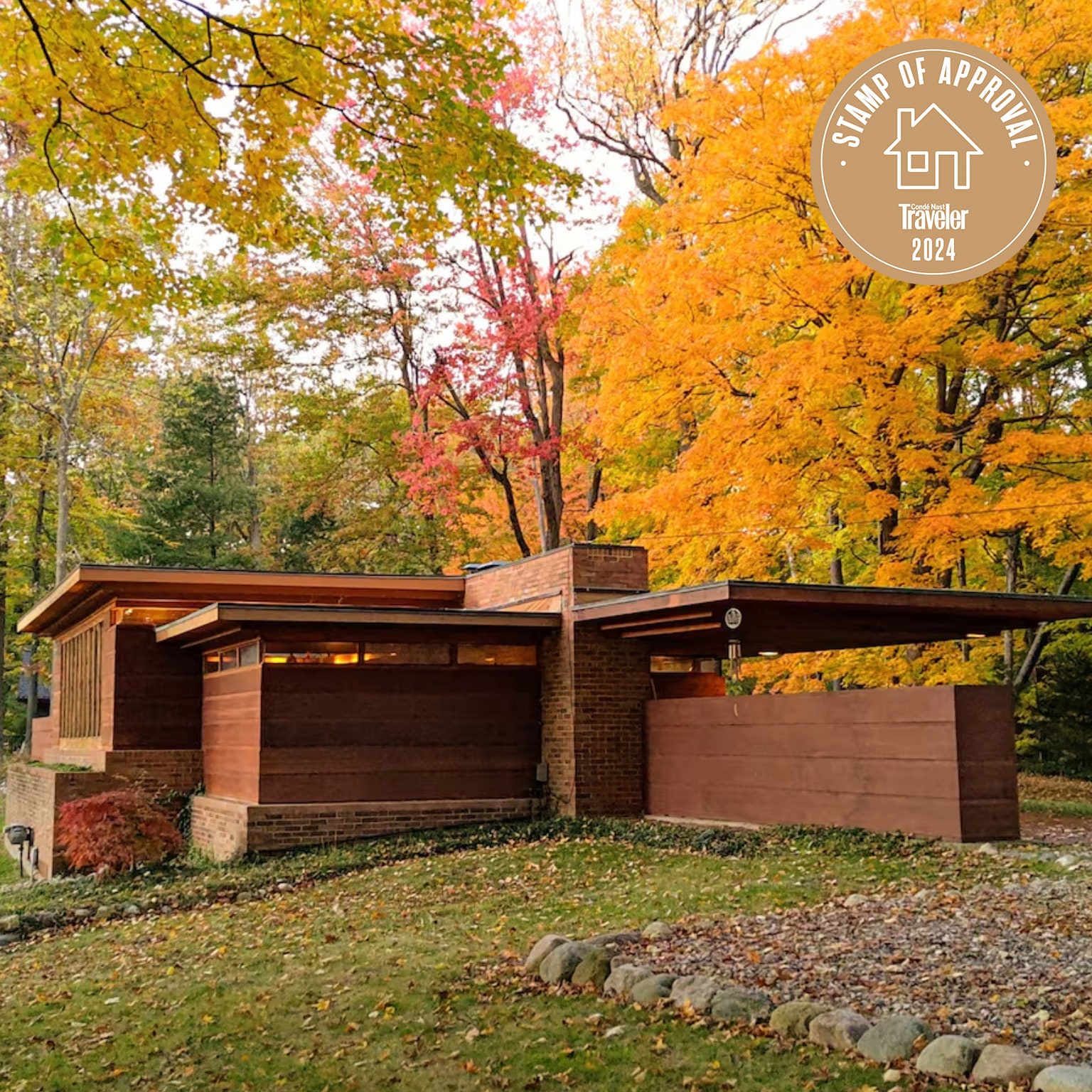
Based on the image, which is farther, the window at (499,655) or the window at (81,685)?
the window at (81,685)

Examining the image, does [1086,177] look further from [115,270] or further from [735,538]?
[115,270]

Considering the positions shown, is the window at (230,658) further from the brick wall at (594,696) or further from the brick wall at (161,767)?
the brick wall at (594,696)

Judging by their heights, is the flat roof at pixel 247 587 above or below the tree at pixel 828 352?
below

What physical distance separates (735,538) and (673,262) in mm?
3851

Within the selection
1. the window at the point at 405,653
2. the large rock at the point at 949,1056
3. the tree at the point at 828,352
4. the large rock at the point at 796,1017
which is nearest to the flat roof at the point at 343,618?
the window at the point at 405,653

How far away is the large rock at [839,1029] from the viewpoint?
5.40 metres

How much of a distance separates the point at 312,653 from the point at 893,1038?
10341 millimetres

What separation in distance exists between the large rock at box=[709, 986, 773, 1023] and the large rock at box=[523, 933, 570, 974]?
4.72ft

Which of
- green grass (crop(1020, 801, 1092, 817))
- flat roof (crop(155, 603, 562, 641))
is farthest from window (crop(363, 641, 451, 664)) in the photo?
green grass (crop(1020, 801, 1092, 817))

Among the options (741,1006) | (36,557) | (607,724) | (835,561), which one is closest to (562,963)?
(741,1006)

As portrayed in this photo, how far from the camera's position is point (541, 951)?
7.39m

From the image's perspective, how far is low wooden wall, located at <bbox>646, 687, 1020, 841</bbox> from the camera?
10.6m

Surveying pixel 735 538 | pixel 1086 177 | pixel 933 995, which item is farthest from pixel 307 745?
pixel 1086 177

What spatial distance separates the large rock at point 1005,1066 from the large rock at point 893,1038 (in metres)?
0.33
